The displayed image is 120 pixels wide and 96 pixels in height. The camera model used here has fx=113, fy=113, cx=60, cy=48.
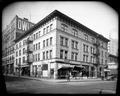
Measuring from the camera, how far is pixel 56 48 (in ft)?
17.1

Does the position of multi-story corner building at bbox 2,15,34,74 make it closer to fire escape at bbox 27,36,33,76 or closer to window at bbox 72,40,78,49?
fire escape at bbox 27,36,33,76

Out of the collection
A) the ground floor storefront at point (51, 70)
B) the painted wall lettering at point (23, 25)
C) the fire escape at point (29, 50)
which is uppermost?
the painted wall lettering at point (23, 25)

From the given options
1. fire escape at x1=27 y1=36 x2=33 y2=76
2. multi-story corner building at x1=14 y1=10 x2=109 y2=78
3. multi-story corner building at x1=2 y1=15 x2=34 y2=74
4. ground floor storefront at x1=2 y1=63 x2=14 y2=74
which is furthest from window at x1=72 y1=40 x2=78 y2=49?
ground floor storefront at x1=2 y1=63 x2=14 y2=74

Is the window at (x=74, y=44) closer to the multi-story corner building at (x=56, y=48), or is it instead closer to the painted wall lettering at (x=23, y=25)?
the multi-story corner building at (x=56, y=48)

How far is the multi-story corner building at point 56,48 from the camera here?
5.49 m

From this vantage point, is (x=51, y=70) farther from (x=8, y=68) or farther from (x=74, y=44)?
(x=8, y=68)

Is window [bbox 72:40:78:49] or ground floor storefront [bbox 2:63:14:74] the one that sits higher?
window [bbox 72:40:78:49]

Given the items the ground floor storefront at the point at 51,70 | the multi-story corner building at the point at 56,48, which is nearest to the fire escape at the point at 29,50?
the multi-story corner building at the point at 56,48

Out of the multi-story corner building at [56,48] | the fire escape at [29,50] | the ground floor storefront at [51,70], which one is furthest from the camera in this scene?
the fire escape at [29,50]

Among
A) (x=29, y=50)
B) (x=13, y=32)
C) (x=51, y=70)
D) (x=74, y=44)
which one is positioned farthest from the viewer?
(x=74, y=44)

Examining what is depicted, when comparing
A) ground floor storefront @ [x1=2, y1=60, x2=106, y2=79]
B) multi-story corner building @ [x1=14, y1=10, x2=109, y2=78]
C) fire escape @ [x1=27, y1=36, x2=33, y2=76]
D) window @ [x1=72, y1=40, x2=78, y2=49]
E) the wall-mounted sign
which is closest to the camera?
the wall-mounted sign

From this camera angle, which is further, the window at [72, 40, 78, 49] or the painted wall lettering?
the window at [72, 40, 78, 49]

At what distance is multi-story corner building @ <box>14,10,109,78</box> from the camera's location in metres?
5.49

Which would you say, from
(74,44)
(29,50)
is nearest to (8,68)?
(29,50)
